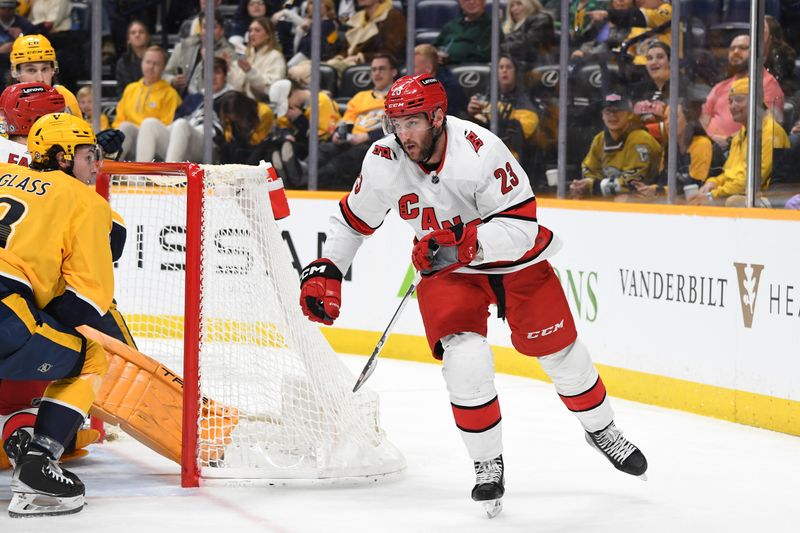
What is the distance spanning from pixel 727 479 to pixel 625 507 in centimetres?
50

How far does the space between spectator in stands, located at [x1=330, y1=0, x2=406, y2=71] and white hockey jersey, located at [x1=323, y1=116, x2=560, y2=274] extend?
3.81 metres

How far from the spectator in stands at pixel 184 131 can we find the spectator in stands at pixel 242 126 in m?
0.04

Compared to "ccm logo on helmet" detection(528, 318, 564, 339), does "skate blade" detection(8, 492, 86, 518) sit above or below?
below

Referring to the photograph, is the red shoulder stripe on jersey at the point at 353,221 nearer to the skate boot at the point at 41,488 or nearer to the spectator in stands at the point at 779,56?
the skate boot at the point at 41,488

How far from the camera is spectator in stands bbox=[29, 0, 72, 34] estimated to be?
25.0 ft

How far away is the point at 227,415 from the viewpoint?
12.1ft

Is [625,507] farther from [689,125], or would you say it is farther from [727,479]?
[689,125]

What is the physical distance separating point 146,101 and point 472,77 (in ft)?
6.77

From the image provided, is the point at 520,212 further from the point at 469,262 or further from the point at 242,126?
the point at 242,126

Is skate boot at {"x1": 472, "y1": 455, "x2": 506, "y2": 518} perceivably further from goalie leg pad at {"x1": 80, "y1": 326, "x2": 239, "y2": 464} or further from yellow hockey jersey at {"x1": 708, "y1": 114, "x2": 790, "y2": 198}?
yellow hockey jersey at {"x1": 708, "y1": 114, "x2": 790, "y2": 198}

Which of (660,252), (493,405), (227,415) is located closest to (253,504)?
(227,415)

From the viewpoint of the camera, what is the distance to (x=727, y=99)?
5375mm

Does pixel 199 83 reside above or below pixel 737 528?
above

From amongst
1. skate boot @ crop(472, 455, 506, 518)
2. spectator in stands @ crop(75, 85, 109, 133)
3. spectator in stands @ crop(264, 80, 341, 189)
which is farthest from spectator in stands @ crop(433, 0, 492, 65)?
skate boot @ crop(472, 455, 506, 518)
